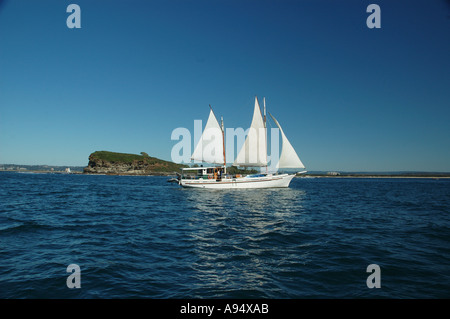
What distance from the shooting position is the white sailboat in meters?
53.0

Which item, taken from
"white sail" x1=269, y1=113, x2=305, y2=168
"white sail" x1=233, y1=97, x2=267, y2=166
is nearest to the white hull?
"white sail" x1=269, y1=113, x2=305, y2=168

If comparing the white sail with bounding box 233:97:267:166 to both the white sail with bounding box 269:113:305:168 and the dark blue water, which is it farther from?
the dark blue water

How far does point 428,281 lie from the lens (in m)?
8.30

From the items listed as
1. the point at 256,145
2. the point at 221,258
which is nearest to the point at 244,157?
the point at 256,145

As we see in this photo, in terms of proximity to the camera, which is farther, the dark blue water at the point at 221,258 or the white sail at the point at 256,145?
the white sail at the point at 256,145

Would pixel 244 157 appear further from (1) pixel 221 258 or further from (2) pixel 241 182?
(1) pixel 221 258

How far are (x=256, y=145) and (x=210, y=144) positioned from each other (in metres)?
10.5

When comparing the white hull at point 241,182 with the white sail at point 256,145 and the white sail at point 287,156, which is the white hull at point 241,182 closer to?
the white sail at point 287,156

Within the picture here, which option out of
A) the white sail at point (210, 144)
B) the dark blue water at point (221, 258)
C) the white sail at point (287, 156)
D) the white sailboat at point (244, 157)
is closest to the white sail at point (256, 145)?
the white sailboat at point (244, 157)

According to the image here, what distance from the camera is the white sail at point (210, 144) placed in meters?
54.7
